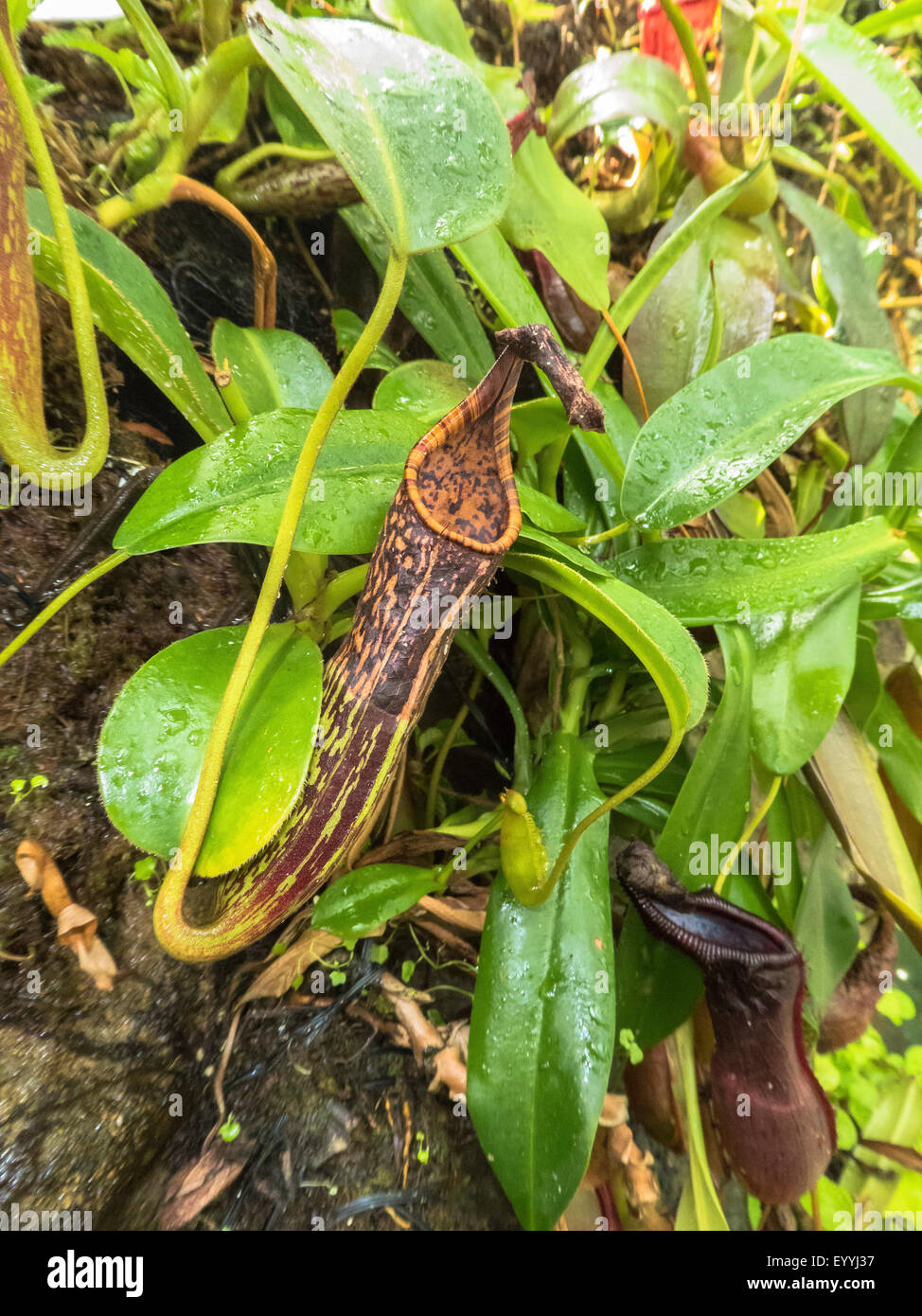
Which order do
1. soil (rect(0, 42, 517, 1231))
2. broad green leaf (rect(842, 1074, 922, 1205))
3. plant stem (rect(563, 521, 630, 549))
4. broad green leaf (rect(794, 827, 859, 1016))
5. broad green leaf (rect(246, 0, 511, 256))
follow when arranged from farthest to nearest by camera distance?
broad green leaf (rect(842, 1074, 922, 1205)), broad green leaf (rect(794, 827, 859, 1016)), plant stem (rect(563, 521, 630, 549)), soil (rect(0, 42, 517, 1231)), broad green leaf (rect(246, 0, 511, 256))

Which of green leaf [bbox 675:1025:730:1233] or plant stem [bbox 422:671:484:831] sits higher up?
plant stem [bbox 422:671:484:831]

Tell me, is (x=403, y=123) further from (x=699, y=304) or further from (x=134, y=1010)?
(x=134, y=1010)

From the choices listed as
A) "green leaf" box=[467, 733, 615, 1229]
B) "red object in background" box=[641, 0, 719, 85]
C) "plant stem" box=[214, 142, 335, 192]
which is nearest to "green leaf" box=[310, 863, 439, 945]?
"green leaf" box=[467, 733, 615, 1229]

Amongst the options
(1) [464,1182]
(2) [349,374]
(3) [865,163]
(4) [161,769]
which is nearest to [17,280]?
(2) [349,374]

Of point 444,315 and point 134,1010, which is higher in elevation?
point 444,315

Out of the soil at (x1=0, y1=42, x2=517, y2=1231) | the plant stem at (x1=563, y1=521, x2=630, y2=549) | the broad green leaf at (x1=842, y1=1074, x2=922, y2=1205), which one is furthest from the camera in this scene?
the broad green leaf at (x1=842, y1=1074, x2=922, y2=1205)

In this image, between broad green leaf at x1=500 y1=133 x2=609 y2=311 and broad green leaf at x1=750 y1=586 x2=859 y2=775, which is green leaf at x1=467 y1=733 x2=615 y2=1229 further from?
broad green leaf at x1=500 y1=133 x2=609 y2=311

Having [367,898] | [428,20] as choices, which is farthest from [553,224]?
[367,898]
